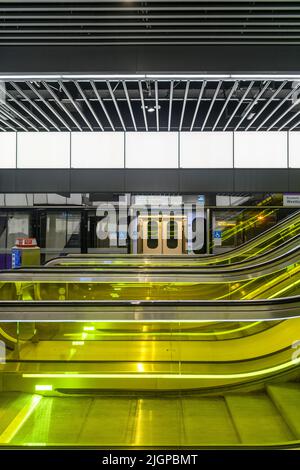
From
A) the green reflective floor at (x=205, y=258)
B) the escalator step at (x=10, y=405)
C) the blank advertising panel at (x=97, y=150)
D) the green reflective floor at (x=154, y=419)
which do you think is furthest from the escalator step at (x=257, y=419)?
the blank advertising panel at (x=97, y=150)

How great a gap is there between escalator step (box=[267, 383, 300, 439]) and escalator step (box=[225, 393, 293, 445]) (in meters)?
0.05

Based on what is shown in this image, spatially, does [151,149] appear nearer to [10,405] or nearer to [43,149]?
[43,149]

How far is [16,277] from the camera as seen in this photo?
5.48 meters

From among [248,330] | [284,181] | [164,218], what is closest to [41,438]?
[248,330]

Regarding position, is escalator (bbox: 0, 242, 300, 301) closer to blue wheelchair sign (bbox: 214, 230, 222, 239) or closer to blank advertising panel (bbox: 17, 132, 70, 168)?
blue wheelchair sign (bbox: 214, 230, 222, 239)

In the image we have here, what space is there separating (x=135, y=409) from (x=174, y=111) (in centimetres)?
1093

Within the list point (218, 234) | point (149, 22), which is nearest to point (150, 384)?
point (149, 22)

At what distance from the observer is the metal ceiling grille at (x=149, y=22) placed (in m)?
6.30

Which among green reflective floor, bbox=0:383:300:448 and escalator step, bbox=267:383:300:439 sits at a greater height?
escalator step, bbox=267:383:300:439

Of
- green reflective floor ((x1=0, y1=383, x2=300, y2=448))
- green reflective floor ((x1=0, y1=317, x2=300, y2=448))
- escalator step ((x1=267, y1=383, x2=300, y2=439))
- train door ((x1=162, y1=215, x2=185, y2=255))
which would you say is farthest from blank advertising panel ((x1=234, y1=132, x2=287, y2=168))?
green reflective floor ((x1=0, y1=383, x2=300, y2=448))

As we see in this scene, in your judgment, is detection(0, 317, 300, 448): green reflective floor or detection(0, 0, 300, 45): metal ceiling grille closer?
detection(0, 317, 300, 448): green reflective floor

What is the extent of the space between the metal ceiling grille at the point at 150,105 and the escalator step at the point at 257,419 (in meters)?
7.51

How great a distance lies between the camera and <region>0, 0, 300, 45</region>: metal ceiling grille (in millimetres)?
6305

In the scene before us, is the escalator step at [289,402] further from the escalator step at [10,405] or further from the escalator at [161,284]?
the escalator step at [10,405]
